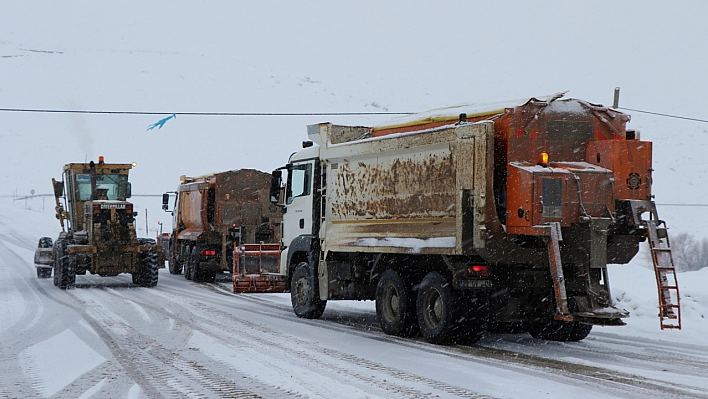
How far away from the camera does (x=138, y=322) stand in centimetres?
1367

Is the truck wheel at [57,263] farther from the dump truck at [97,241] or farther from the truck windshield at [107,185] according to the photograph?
the truck windshield at [107,185]

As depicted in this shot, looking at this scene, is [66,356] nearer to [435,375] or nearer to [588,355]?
[435,375]

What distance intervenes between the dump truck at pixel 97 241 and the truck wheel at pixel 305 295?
24.9 ft

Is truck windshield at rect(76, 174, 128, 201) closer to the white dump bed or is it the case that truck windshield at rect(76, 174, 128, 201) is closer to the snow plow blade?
the snow plow blade

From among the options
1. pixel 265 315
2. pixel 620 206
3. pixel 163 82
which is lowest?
pixel 265 315

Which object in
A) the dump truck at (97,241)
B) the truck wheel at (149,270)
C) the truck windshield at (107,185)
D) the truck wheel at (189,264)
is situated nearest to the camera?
the dump truck at (97,241)

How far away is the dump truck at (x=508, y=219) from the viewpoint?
9.98 m

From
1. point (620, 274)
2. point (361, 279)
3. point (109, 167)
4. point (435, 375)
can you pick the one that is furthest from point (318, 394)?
point (109, 167)

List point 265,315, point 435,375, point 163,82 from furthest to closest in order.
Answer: point 163,82, point 265,315, point 435,375

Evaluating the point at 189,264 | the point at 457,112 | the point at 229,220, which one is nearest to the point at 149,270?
the point at 229,220

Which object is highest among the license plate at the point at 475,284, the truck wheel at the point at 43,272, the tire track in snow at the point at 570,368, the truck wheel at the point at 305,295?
the license plate at the point at 475,284

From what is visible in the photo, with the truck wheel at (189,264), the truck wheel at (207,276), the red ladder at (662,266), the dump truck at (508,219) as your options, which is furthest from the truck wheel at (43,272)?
the red ladder at (662,266)

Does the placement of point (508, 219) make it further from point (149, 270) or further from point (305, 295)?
point (149, 270)

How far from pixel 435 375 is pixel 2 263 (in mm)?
23399
